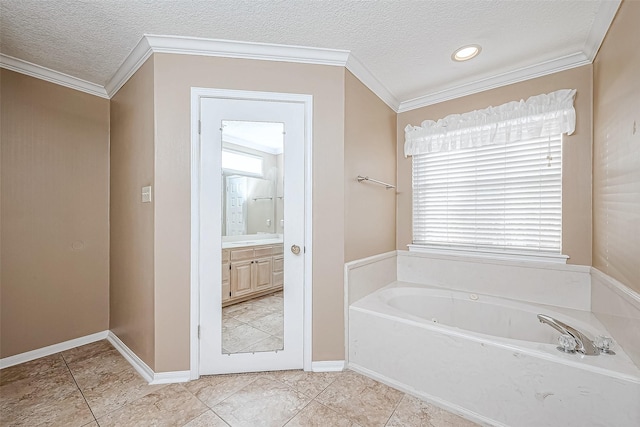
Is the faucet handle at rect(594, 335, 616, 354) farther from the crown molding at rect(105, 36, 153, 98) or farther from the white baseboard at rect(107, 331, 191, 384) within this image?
the crown molding at rect(105, 36, 153, 98)

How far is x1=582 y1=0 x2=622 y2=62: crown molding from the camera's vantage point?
1453mm

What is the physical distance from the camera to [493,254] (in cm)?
229

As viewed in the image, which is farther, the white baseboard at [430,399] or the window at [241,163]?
the window at [241,163]

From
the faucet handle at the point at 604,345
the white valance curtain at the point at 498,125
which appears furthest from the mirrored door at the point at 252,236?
the faucet handle at the point at 604,345

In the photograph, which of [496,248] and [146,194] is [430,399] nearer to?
[496,248]

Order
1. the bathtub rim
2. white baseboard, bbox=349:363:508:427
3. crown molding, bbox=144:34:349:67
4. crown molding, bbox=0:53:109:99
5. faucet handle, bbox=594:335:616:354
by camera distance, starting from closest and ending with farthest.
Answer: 1. the bathtub rim
2. faucet handle, bbox=594:335:616:354
3. white baseboard, bbox=349:363:508:427
4. crown molding, bbox=144:34:349:67
5. crown molding, bbox=0:53:109:99

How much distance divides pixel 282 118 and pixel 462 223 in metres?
1.79

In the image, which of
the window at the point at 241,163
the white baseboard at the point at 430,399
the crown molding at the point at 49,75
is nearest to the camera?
the white baseboard at the point at 430,399

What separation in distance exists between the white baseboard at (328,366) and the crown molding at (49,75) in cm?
295

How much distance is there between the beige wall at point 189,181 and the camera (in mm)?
1839

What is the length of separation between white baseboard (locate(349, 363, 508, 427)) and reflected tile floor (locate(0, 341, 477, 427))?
32 mm

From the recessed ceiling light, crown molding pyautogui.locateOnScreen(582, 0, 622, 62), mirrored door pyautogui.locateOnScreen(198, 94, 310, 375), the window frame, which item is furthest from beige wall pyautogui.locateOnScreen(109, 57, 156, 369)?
crown molding pyautogui.locateOnScreen(582, 0, 622, 62)

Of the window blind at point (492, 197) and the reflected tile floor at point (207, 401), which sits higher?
the window blind at point (492, 197)

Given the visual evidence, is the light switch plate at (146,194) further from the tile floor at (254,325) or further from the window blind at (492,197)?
the window blind at (492,197)
